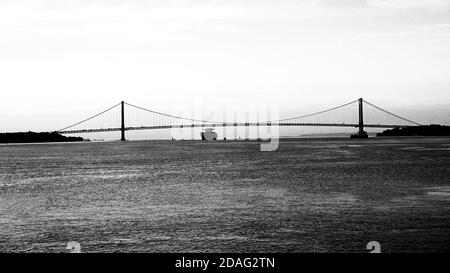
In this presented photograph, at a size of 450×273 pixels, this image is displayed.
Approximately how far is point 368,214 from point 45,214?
22.5ft

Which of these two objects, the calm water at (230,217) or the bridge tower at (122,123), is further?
the bridge tower at (122,123)

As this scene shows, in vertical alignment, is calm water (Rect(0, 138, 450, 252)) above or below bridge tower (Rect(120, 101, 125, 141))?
below

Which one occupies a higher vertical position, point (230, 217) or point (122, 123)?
point (122, 123)

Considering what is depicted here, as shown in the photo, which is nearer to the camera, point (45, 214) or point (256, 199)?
point (45, 214)

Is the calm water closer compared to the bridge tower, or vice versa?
the calm water

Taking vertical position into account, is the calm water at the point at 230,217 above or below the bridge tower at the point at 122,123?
below

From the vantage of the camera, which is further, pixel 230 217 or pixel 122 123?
pixel 122 123

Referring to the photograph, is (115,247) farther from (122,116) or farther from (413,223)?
(122,116)
